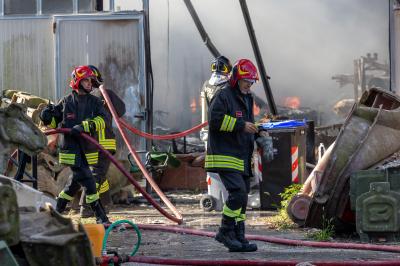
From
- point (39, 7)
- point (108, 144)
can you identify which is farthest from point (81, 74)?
point (39, 7)

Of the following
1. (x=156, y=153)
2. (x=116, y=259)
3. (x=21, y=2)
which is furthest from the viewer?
(x=21, y=2)

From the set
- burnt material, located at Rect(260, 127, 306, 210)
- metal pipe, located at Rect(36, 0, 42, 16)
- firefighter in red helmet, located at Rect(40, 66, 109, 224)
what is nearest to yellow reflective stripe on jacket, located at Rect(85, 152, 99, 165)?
firefighter in red helmet, located at Rect(40, 66, 109, 224)

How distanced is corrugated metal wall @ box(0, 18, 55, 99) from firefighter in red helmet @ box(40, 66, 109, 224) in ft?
16.8

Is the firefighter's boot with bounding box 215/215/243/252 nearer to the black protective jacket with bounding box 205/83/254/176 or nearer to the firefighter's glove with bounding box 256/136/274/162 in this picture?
the black protective jacket with bounding box 205/83/254/176

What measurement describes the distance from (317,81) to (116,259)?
27.4 m

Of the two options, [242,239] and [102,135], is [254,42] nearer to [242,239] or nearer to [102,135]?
[102,135]

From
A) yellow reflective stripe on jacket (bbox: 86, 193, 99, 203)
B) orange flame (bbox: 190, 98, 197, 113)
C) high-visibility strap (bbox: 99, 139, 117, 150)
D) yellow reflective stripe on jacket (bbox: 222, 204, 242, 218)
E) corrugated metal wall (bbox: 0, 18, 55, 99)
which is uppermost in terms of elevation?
corrugated metal wall (bbox: 0, 18, 55, 99)

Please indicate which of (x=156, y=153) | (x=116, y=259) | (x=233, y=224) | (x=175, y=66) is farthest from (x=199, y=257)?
(x=175, y=66)

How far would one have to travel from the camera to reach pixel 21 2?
15266 mm

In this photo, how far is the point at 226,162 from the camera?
7836 millimetres

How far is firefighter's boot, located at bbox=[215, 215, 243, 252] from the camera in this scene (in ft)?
26.0

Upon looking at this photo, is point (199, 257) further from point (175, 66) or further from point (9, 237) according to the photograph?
point (175, 66)

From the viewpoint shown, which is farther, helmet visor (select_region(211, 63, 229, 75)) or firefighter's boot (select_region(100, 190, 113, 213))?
firefighter's boot (select_region(100, 190, 113, 213))

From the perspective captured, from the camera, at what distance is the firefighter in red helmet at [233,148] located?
7820 millimetres
